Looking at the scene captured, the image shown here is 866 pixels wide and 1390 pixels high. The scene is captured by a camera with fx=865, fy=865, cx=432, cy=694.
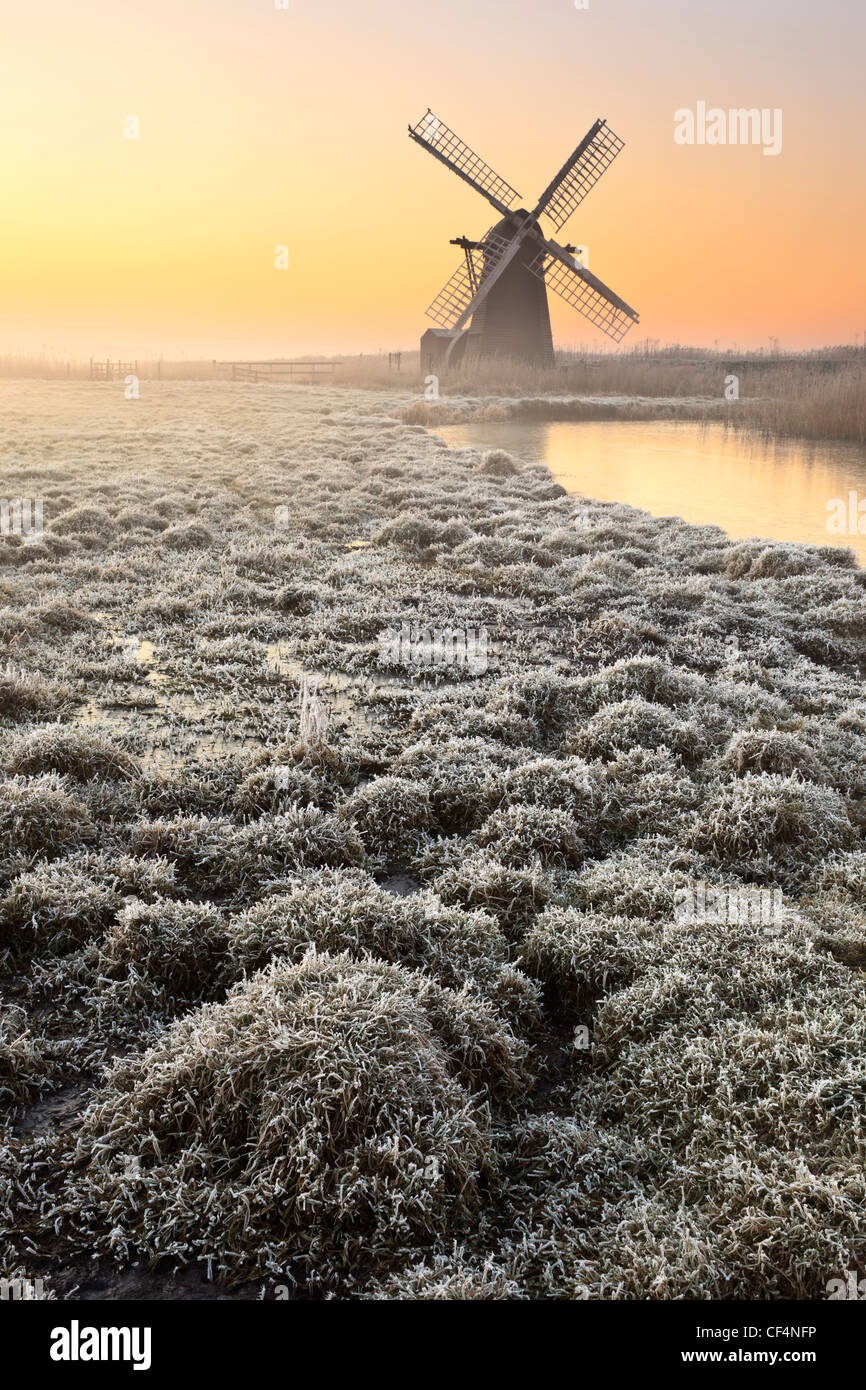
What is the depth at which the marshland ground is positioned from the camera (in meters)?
3.31

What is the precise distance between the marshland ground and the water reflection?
Answer: 23.5ft

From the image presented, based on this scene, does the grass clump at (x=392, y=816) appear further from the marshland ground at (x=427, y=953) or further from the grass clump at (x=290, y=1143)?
the grass clump at (x=290, y=1143)

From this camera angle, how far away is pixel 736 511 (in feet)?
64.8

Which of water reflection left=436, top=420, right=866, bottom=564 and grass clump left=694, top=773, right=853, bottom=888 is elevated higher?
water reflection left=436, top=420, right=866, bottom=564

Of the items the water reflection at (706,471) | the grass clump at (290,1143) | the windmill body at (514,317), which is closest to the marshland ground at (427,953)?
the grass clump at (290,1143)

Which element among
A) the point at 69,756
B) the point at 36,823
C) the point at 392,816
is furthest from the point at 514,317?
the point at 36,823

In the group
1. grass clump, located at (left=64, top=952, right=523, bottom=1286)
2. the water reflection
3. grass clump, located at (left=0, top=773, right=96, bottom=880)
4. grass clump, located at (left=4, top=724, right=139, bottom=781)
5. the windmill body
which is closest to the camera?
grass clump, located at (left=64, top=952, right=523, bottom=1286)

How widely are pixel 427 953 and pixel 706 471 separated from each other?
2293cm

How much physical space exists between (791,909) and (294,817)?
3343 millimetres

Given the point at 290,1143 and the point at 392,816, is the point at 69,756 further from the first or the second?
the point at 290,1143

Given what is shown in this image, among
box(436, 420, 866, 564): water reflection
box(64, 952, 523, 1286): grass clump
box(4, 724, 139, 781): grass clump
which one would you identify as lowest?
box(64, 952, 523, 1286): grass clump

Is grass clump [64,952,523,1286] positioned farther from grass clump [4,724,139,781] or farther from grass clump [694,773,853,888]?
grass clump [4,724,139,781]

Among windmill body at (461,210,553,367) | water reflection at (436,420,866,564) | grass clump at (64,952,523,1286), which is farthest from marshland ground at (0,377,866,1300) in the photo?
windmill body at (461,210,553,367)

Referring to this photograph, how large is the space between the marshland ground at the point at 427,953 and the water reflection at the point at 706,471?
7.18m
